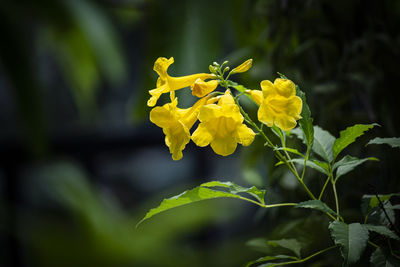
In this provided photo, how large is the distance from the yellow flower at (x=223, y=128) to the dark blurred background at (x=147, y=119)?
0.45ft

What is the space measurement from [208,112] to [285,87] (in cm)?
6

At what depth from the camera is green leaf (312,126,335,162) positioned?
38 centimetres

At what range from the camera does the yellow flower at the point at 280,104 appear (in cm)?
31

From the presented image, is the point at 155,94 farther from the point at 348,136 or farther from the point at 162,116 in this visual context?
the point at 348,136

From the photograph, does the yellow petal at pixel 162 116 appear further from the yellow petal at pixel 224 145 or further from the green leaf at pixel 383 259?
the green leaf at pixel 383 259

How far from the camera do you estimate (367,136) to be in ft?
1.80

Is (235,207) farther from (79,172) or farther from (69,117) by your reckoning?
(69,117)

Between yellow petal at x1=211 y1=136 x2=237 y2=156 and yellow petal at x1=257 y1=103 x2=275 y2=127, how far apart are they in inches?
1.2

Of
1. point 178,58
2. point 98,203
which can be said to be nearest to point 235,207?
point 98,203

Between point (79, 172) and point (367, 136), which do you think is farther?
point (79, 172)

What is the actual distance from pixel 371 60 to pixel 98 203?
8.46 feet

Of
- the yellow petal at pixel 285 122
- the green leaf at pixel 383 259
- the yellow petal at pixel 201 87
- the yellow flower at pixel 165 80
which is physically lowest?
the green leaf at pixel 383 259

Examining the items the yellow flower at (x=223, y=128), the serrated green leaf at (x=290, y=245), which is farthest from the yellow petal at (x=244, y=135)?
the serrated green leaf at (x=290, y=245)

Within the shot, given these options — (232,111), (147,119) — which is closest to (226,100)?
(232,111)
